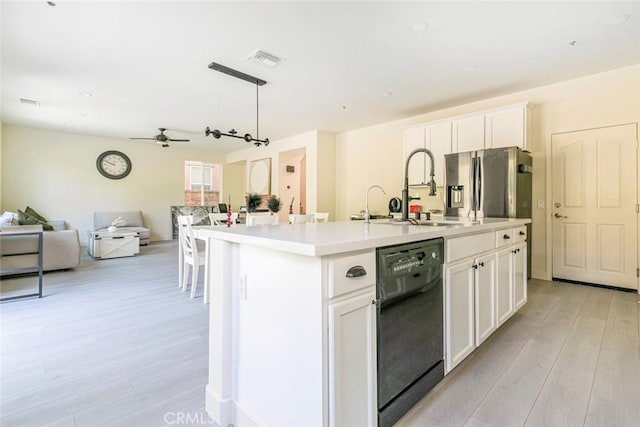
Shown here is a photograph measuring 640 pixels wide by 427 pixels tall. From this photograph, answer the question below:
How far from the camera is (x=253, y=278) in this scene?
134 cm

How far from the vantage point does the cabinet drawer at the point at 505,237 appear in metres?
2.19

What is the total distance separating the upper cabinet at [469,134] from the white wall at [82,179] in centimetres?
646

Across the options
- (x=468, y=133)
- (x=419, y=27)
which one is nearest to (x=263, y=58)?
(x=419, y=27)

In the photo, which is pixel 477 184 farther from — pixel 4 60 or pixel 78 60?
pixel 4 60

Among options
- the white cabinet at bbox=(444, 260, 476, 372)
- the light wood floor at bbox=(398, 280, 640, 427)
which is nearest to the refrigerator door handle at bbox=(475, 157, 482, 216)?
the light wood floor at bbox=(398, 280, 640, 427)

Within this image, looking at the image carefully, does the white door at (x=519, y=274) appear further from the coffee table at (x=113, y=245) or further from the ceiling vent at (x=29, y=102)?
the ceiling vent at (x=29, y=102)

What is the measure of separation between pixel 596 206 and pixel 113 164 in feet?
30.8

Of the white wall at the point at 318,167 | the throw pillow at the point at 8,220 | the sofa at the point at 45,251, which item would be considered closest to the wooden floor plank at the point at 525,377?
the white wall at the point at 318,167

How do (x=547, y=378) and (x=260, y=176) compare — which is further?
(x=260, y=176)

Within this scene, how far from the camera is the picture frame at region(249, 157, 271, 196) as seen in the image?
8.30m

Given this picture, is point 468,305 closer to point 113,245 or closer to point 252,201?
point 252,201

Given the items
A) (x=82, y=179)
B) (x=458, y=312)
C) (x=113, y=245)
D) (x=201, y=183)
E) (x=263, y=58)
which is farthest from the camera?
(x=201, y=183)

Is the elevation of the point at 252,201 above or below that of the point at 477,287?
above

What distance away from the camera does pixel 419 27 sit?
2.61 meters
